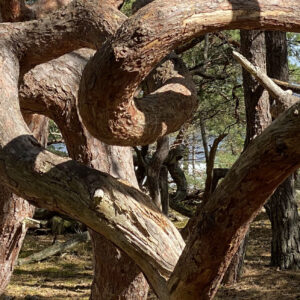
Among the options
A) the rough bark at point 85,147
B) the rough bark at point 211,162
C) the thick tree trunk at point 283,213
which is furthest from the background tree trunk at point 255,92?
the rough bark at point 85,147

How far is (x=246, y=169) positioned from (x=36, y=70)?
229 centimetres

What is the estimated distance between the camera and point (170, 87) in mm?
2627

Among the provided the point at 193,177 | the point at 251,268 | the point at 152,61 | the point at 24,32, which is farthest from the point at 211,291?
the point at 193,177

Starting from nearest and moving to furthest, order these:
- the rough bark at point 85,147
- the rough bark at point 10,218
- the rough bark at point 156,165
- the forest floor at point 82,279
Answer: the rough bark at point 85,147 < the rough bark at point 10,218 < the forest floor at point 82,279 < the rough bark at point 156,165

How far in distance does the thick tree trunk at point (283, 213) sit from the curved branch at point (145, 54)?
510 centimetres

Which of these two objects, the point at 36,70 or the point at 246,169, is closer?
the point at 246,169

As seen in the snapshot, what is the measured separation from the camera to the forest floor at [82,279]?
20.2 ft

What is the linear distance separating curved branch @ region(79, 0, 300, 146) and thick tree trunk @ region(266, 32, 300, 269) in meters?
5.10

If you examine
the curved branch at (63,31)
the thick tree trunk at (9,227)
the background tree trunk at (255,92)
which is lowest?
the thick tree trunk at (9,227)

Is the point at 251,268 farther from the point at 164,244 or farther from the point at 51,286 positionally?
the point at 164,244

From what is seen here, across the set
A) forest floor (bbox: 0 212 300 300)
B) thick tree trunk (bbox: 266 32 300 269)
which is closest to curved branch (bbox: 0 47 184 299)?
forest floor (bbox: 0 212 300 300)

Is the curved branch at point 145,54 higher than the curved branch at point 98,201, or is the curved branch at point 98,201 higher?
the curved branch at point 145,54

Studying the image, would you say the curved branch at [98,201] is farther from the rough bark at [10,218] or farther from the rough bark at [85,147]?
the rough bark at [10,218]

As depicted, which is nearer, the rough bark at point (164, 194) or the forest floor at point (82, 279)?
the forest floor at point (82, 279)
